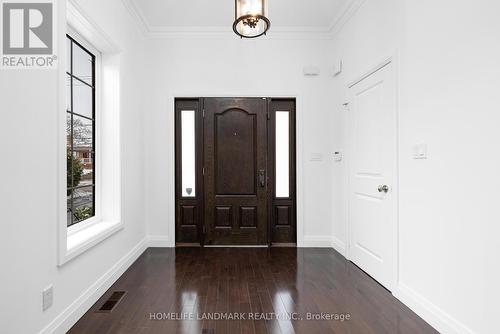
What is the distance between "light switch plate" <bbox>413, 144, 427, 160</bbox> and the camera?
2105 millimetres

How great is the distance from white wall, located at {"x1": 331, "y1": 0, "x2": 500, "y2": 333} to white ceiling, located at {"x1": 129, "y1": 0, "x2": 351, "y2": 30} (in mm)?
974

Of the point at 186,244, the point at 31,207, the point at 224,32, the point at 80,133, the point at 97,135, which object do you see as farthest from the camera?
the point at 186,244

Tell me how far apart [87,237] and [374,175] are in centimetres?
276

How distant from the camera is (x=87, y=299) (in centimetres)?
221

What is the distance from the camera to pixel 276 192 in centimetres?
402

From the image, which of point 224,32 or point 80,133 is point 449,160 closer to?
point 80,133

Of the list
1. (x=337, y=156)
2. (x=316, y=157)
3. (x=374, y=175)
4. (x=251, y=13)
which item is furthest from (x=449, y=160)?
(x=316, y=157)

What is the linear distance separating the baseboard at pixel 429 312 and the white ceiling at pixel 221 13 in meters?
3.17

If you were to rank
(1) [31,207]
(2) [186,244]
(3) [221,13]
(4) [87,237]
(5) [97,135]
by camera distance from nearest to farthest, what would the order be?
(1) [31,207] < (4) [87,237] < (5) [97,135] < (3) [221,13] < (2) [186,244]

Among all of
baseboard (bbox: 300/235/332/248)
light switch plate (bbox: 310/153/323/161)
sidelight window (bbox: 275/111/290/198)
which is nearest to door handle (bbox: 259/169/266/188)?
sidelight window (bbox: 275/111/290/198)

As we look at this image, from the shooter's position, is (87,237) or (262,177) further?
(262,177)

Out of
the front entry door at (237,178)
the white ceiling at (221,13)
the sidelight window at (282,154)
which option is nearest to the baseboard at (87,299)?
the front entry door at (237,178)

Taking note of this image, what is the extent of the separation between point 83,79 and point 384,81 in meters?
2.89

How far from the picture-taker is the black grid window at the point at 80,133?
235 centimetres
